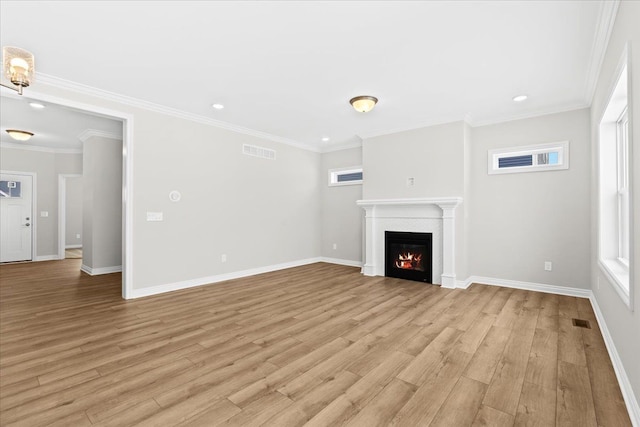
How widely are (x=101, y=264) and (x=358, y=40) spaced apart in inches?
245

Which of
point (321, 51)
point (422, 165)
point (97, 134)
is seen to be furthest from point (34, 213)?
point (422, 165)

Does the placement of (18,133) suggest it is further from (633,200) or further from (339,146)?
(633,200)

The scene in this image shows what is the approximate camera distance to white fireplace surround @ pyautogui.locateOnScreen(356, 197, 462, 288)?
15.2 ft

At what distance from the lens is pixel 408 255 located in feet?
17.1

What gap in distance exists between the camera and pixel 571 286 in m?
4.18

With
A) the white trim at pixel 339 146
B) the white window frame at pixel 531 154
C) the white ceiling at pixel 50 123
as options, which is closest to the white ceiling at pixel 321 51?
the white window frame at pixel 531 154

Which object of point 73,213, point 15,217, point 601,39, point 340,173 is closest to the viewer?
point 601,39

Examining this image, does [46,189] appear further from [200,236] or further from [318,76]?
[318,76]

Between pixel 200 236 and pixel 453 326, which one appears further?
pixel 200 236

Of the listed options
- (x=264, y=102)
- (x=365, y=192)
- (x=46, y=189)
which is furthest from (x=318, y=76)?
(x=46, y=189)

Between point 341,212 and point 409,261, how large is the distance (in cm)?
212

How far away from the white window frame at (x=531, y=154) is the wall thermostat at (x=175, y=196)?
5128 mm

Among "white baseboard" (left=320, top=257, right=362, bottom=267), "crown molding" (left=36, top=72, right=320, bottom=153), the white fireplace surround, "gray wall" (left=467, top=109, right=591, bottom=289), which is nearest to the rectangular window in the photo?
"gray wall" (left=467, top=109, right=591, bottom=289)

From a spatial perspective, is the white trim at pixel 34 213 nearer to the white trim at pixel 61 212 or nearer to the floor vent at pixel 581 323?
the white trim at pixel 61 212
